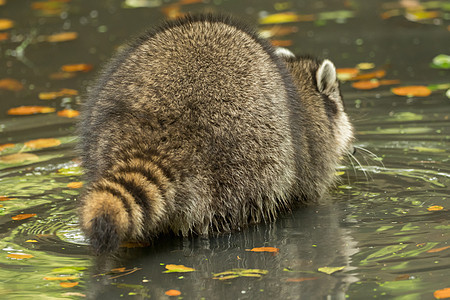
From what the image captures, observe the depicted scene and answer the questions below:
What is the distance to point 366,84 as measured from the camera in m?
8.12

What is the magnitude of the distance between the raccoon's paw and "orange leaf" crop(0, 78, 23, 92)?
4.83 metres

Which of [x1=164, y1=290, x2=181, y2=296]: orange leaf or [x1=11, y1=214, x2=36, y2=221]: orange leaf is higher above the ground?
[x1=11, y1=214, x2=36, y2=221]: orange leaf

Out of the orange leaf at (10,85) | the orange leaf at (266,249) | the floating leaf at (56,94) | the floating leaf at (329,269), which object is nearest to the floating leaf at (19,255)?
the orange leaf at (266,249)

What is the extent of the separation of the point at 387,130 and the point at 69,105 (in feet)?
10.0

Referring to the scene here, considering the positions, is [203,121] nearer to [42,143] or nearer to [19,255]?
[19,255]

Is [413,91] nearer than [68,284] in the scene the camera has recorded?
No

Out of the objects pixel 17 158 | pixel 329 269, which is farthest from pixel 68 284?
pixel 17 158

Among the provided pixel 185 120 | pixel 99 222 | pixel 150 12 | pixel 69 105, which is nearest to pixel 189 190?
pixel 185 120

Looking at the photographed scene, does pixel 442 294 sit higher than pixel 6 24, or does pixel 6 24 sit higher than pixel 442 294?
pixel 6 24

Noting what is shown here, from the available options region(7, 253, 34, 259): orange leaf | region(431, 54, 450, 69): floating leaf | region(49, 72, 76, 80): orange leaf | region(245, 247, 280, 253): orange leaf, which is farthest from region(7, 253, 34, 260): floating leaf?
region(431, 54, 450, 69): floating leaf

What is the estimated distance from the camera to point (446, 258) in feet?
14.1

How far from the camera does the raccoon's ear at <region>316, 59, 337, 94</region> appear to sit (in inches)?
232

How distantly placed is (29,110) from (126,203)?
3940 millimetres

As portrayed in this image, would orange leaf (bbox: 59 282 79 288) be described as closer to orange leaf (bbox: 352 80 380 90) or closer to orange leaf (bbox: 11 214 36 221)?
orange leaf (bbox: 11 214 36 221)
